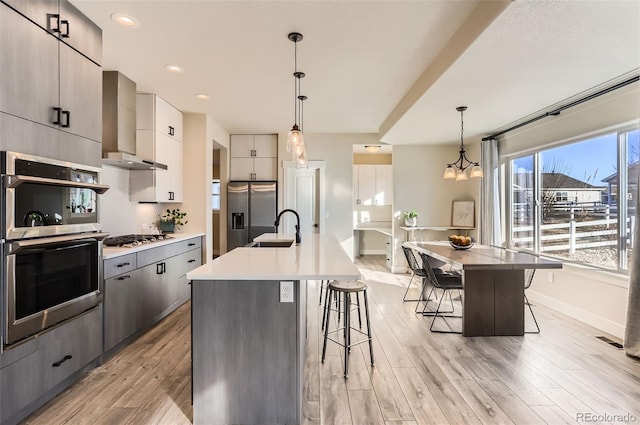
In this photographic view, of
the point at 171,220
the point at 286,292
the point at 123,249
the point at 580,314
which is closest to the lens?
the point at 286,292

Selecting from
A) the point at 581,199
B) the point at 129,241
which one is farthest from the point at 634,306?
the point at 129,241

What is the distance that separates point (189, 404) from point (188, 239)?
8.12 feet

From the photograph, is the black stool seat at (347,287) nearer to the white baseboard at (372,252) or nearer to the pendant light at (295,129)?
the pendant light at (295,129)

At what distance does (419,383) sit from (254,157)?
4.85 m

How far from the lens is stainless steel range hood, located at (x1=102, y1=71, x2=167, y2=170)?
3.31 m

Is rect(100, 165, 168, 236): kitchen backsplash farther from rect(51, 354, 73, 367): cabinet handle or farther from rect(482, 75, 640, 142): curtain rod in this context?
rect(482, 75, 640, 142): curtain rod

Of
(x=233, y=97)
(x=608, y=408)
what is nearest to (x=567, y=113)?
(x=608, y=408)

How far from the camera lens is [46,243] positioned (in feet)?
6.50

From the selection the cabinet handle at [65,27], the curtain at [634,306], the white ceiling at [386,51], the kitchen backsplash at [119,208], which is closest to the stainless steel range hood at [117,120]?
the white ceiling at [386,51]

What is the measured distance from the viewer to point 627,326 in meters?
2.87

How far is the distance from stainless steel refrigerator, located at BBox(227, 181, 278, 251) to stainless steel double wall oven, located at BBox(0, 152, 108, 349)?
3456 millimetres

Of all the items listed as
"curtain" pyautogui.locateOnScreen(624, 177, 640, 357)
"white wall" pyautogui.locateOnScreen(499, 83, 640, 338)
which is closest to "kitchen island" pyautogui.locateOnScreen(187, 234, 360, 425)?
"curtain" pyautogui.locateOnScreen(624, 177, 640, 357)

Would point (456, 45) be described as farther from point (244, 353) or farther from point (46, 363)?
point (46, 363)

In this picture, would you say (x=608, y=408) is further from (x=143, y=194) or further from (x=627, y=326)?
(x=143, y=194)
